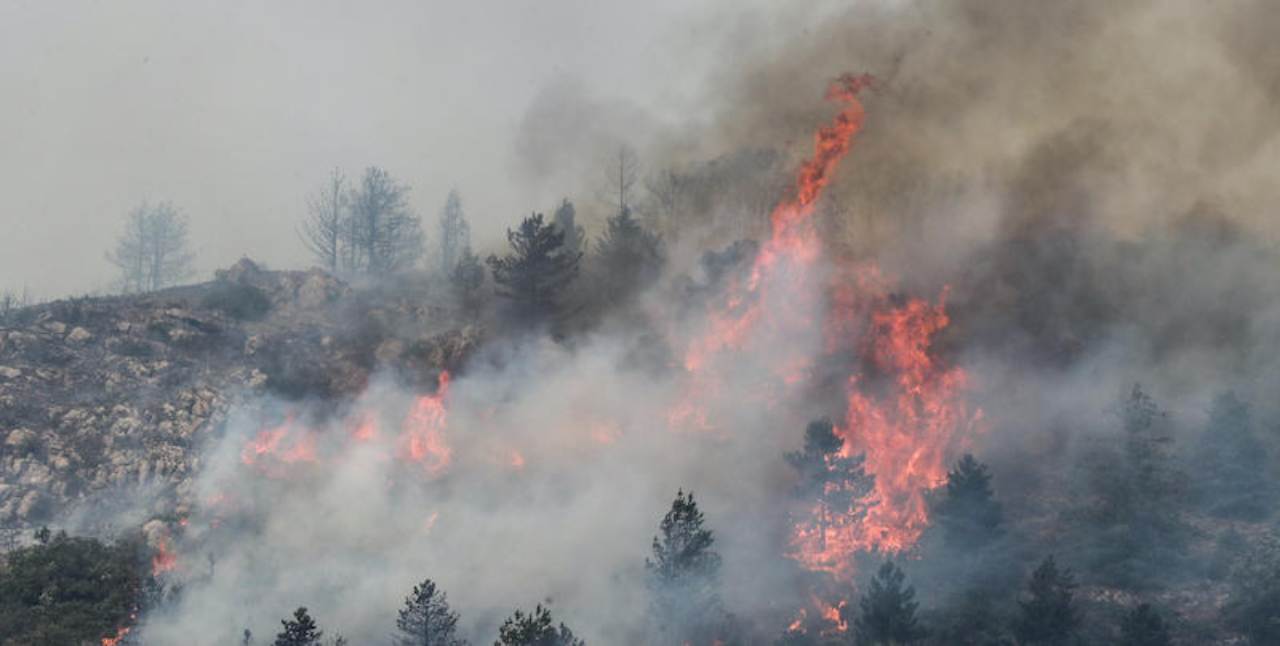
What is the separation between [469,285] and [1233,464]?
51.6m

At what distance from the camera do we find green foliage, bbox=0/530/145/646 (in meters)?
31.8

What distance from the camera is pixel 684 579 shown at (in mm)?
35844

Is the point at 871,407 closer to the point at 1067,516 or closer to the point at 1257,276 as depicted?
the point at 1067,516

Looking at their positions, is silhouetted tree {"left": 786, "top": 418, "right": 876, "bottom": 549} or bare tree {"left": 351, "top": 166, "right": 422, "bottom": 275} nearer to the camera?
silhouetted tree {"left": 786, "top": 418, "right": 876, "bottom": 549}

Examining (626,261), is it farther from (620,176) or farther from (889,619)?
(889,619)

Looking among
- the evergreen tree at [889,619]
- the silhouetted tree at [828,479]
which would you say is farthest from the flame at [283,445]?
the evergreen tree at [889,619]

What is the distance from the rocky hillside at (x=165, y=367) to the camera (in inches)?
1761

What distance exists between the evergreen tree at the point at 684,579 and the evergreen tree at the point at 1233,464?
2701cm

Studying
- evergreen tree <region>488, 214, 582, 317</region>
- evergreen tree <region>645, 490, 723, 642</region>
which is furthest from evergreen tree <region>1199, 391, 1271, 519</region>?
evergreen tree <region>488, 214, 582, 317</region>

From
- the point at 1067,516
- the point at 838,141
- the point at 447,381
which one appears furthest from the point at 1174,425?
the point at 447,381

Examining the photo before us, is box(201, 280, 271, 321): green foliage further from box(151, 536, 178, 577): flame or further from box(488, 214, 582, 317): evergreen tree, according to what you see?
box(151, 536, 178, 577): flame

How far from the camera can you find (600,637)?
37.6 metres

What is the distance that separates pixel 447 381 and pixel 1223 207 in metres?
57.4

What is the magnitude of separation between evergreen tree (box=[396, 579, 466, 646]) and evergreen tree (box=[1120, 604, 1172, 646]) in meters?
25.1
